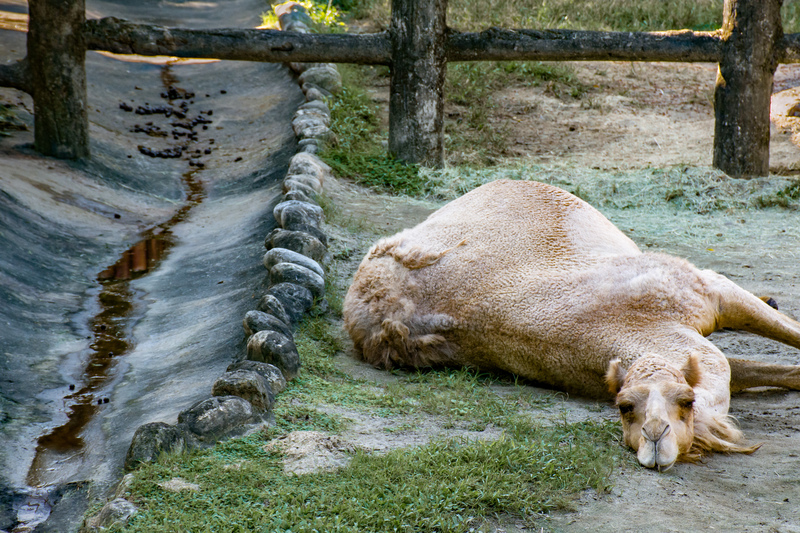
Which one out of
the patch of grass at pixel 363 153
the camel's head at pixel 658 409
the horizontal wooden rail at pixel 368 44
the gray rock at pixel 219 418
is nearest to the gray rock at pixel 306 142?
the patch of grass at pixel 363 153

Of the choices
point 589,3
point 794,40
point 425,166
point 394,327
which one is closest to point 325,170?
point 425,166

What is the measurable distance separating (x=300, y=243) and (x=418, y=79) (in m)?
2.80

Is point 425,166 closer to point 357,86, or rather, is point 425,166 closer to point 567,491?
point 357,86

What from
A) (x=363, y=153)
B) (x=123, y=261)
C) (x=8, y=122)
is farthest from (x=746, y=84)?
(x=8, y=122)

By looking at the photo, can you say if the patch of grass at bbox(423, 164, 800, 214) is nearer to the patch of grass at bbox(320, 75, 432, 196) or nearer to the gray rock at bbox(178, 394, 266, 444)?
the patch of grass at bbox(320, 75, 432, 196)

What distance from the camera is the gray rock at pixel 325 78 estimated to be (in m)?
9.38

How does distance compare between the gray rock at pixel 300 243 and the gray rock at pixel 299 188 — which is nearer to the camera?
the gray rock at pixel 300 243

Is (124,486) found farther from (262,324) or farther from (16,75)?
(16,75)

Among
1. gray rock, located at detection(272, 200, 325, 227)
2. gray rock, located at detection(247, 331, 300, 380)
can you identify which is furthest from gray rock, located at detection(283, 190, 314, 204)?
gray rock, located at detection(247, 331, 300, 380)

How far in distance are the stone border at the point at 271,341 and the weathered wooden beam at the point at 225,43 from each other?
83 cm

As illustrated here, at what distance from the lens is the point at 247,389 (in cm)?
334

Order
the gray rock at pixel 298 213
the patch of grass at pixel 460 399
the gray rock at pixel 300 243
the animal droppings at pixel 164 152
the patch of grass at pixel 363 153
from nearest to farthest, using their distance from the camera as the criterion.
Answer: the patch of grass at pixel 460 399
the gray rock at pixel 300 243
the gray rock at pixel 298 213
the patch of grass at pixel 363 153
the animal droppings at pixel 164 152

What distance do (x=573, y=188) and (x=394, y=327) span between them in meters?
3.49

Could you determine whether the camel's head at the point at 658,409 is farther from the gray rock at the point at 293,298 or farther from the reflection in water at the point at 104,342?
the reflection in water at the point at 104,342
